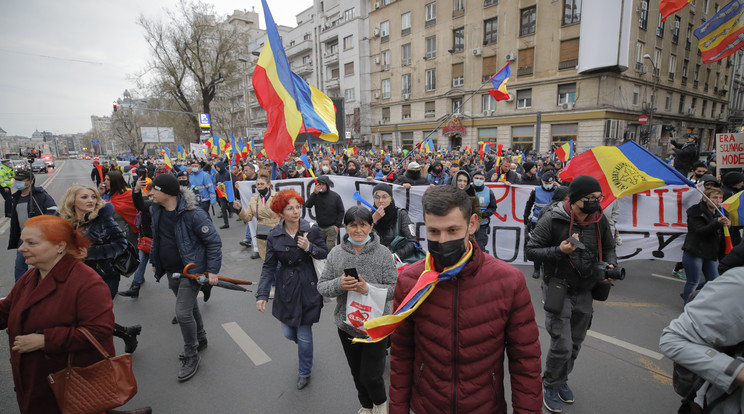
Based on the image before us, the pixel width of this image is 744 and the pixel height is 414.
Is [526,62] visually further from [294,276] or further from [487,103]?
[294,276]

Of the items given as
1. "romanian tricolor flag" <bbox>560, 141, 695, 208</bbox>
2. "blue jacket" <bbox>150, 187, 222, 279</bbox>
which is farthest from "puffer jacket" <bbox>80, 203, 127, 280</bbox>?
"romanian tricolor flag" <bbox>560, 141, 695, 208</bbox>

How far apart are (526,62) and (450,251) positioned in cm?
3031

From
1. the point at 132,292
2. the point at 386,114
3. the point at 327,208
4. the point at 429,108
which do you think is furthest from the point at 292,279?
the point at 386,114

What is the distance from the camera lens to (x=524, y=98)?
2758cm

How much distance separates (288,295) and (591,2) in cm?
2868

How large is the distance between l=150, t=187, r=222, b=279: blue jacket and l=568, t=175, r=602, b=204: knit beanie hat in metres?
3.18

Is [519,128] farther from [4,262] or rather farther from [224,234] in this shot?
[4,262]

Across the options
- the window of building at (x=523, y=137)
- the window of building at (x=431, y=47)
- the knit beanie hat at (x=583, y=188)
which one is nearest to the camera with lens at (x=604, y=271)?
the knit beanie hat at (x=583, y=188)

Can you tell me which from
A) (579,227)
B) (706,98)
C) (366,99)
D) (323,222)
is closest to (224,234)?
(323,222)

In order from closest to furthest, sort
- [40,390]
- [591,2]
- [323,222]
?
[40,390] < [323,222] < [591,2]

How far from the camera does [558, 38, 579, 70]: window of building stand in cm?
2447

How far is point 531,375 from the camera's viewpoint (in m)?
1.61

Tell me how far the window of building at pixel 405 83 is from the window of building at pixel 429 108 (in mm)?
3026

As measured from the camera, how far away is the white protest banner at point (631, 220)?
18.5 feet
